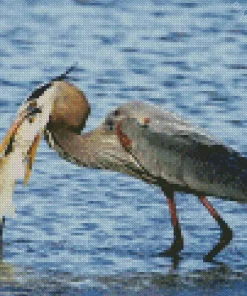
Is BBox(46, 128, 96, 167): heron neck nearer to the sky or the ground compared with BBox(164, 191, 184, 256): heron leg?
nearer to the sky

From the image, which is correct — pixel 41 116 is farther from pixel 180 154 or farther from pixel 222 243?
pixel 222 243

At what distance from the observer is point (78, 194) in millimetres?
10695

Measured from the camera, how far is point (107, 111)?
1293 centimetres

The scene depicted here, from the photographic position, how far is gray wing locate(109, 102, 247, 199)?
9.67 m

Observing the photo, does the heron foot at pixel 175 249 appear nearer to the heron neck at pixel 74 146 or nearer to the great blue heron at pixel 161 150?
the great blue heron at pixel 161 150

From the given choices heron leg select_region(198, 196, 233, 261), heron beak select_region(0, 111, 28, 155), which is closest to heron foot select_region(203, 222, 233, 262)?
heron leg select_region(198, 196, 233, 261)

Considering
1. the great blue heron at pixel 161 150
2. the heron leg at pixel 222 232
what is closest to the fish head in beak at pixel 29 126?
the great blue heron at pixel 161 150

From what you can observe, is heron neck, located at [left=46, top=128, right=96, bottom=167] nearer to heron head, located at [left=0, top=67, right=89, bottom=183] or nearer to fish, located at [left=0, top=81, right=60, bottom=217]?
heron head, located at [left=0, top=67, right=89, bottom=183]

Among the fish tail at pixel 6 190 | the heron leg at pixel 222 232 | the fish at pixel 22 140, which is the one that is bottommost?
the heron leg at pixel 222 232

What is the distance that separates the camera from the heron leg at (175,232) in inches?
371

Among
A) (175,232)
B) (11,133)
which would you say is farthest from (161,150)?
(11,133)

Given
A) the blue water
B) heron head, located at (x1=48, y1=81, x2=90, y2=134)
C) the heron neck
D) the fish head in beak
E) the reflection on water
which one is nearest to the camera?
the reflection on water

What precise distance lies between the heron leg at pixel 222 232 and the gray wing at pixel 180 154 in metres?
0.12

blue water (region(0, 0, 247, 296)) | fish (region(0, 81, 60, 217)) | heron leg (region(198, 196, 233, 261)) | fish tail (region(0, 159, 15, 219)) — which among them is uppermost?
fish (region(0, 81, 60, 217))
